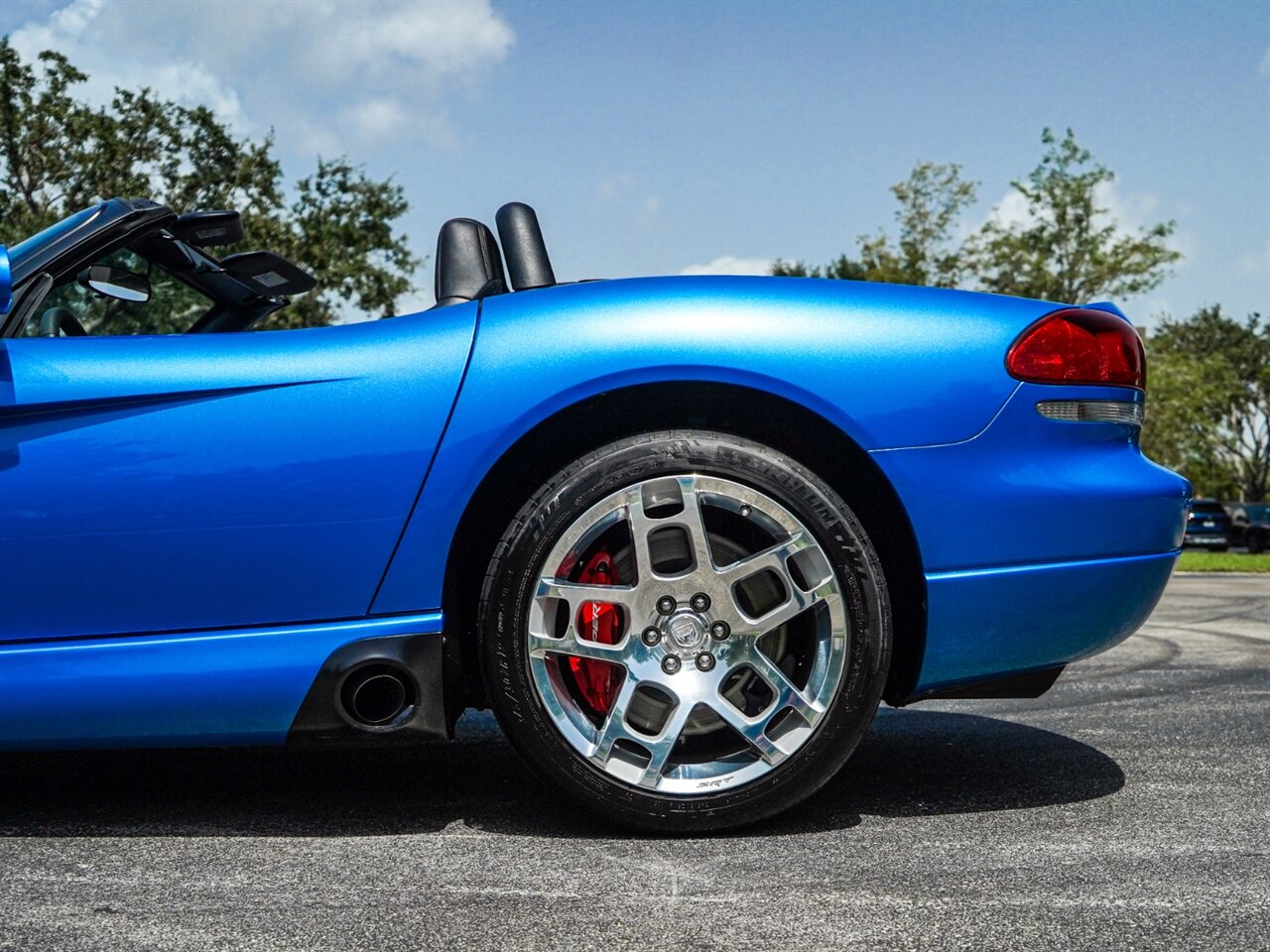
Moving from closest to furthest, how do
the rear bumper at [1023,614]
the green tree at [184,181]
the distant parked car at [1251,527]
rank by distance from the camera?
the rear bumper at [1023,614], the green tree at [184,181], the distant parked car at [1251,527]

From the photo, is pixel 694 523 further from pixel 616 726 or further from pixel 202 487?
pixel 202 487

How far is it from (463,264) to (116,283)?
2.95ft

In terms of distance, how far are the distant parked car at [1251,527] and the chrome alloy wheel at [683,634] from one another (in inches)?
1579

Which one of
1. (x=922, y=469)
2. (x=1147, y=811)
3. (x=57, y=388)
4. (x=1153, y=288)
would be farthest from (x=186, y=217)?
(x=1153, y=288)

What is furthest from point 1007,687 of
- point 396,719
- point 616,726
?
point 396,719

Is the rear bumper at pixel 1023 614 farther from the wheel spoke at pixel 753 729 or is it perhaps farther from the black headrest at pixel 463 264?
the black headrest at pixel 463 264

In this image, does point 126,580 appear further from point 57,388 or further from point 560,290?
point 560,290

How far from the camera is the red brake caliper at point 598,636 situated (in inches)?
102

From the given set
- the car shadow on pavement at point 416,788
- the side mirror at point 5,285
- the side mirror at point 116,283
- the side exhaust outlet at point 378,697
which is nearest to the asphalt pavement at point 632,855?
the car shadow on pavement at point 416,788

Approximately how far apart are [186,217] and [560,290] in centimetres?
107

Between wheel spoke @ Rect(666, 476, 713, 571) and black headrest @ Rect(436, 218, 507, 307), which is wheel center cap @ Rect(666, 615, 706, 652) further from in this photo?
black headrest @ Rect(436, 218, 507, 307)

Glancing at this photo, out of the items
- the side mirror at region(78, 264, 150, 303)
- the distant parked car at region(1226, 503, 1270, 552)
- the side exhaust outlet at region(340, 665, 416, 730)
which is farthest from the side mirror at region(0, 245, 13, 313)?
the distant parked car at region(1226, 503, 1270, 552)

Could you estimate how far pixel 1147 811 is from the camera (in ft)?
8.90

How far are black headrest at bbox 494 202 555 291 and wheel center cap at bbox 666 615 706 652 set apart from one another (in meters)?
1.00
